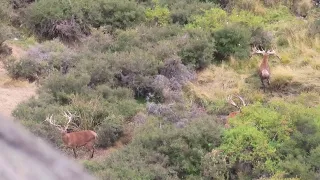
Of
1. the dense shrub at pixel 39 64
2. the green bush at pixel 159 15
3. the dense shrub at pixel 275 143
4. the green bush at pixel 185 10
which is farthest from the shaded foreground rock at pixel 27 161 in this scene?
the green bush at pixel 185 10

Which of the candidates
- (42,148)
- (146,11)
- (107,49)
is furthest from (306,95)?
(42,148)

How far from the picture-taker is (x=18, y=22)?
576 inches

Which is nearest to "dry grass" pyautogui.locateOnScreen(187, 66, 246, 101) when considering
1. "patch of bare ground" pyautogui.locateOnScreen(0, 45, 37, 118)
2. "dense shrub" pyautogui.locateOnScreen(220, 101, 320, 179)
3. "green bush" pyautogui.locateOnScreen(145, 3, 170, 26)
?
"dense shrub" pyautogui.locateOnScreen(220, 101, 320, 179)

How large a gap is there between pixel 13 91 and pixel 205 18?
5565 millimetres

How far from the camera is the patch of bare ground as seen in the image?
9.99 meters

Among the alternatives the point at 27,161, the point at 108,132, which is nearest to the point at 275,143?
the point at 108,132

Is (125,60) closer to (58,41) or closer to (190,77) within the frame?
(190,77)

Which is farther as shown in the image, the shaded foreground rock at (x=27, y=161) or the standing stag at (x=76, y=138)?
the standing stag at (x=76, y=138)

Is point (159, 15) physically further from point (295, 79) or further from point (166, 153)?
point (166, 153)

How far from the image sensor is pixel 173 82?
1092 cm

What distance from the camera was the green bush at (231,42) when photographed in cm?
1266

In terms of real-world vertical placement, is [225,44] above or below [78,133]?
below

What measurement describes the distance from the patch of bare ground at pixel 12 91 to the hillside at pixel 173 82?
0.05 meters

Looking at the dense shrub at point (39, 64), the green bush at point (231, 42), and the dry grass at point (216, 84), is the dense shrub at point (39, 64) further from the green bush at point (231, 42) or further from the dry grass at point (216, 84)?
the green bush at point (231, 42)
